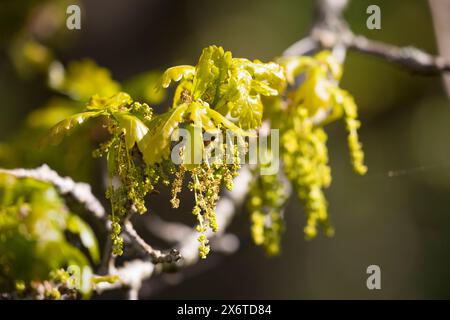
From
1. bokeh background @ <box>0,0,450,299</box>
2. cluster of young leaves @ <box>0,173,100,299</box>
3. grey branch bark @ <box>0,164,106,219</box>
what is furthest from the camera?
bokeh background @ <box>0,0,450,299</box>

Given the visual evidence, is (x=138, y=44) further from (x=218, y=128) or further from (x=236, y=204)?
(x=218, y=128)

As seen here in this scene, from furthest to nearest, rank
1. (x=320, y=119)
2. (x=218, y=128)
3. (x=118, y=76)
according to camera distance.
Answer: (x=118, y=76) → (x=320, y=119) → (x=218, y=128)

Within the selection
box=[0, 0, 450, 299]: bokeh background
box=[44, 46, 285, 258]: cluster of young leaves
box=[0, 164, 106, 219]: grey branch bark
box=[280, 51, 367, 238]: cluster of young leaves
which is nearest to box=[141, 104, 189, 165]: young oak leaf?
box=[44, 46, 285, 258]: cluster of young leaves

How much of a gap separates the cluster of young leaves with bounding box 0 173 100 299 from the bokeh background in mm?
2347

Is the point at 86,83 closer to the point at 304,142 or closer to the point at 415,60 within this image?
the point at 304,142

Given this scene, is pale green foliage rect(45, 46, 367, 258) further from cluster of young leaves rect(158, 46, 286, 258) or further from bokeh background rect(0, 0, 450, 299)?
bokeh background rect(0, 0, 450, 299)

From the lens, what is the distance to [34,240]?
3.91ft

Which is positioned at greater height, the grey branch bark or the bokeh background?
the bokeh background

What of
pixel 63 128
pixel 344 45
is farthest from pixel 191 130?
pixel 344 45

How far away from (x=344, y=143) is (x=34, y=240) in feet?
10.4

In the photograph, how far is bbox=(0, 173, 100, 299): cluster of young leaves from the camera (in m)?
1.18

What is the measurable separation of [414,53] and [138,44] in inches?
96.2
